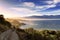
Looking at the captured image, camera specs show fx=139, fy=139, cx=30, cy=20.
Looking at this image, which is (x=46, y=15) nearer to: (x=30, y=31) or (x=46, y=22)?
(x=46, y=22)

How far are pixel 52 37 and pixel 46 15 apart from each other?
0.97 feet

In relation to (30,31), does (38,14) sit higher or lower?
higher

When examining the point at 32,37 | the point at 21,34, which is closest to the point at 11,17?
the point at 21,34

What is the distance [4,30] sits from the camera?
176 centimetres

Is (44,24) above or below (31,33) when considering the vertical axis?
above

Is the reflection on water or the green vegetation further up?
the reflection on water

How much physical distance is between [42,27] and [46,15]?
0.55 ft

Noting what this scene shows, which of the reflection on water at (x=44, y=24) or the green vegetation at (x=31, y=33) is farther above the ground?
the reflection on water at (x=44, y=24)

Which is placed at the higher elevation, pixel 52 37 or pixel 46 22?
pixel 46 22

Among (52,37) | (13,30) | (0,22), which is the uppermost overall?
(0,22)

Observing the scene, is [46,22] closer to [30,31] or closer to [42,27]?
[42,27]

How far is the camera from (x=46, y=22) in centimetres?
181

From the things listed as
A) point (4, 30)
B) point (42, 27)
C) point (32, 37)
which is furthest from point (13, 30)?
point (42, 27)

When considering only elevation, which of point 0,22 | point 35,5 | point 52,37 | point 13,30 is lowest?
point 52,37
